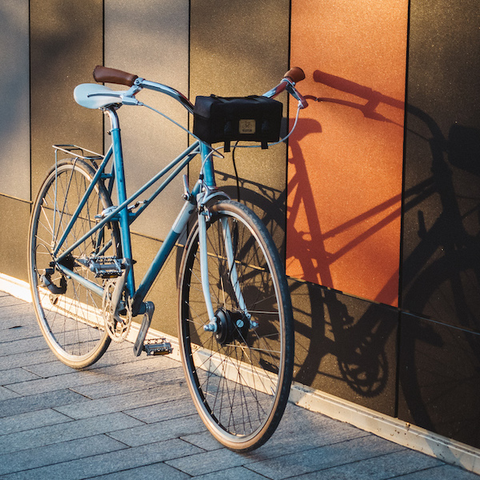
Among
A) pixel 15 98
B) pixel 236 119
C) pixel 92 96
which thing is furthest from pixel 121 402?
pixel 15 98

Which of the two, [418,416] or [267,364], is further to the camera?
[267,364]

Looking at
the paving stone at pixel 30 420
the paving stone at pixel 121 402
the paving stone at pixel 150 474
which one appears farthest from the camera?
the paving stone at pixel 121 402

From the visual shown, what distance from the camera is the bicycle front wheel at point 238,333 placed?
2428mm

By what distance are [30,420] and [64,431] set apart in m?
0.17

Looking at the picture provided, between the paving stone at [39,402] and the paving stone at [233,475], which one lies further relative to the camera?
the paving stone at [39,402]

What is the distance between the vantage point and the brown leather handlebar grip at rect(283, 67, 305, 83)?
2.65 meters

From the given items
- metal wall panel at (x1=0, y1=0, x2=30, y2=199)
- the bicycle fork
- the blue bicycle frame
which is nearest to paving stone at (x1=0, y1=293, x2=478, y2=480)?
the blue bicycle frame

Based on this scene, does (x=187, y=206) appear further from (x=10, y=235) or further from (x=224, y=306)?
(x=10, y=235)

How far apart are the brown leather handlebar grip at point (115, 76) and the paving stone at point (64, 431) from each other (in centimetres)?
118

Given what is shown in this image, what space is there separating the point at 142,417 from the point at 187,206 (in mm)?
Answer: 791

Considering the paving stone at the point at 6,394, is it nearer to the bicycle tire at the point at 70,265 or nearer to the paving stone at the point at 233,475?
the bicycle tire at the point at 70,265

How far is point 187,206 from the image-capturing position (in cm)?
277

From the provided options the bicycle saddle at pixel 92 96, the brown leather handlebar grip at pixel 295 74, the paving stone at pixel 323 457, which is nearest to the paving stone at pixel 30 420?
the paving stone at pixel 323 457

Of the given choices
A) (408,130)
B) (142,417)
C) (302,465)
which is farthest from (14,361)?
(408,130)
